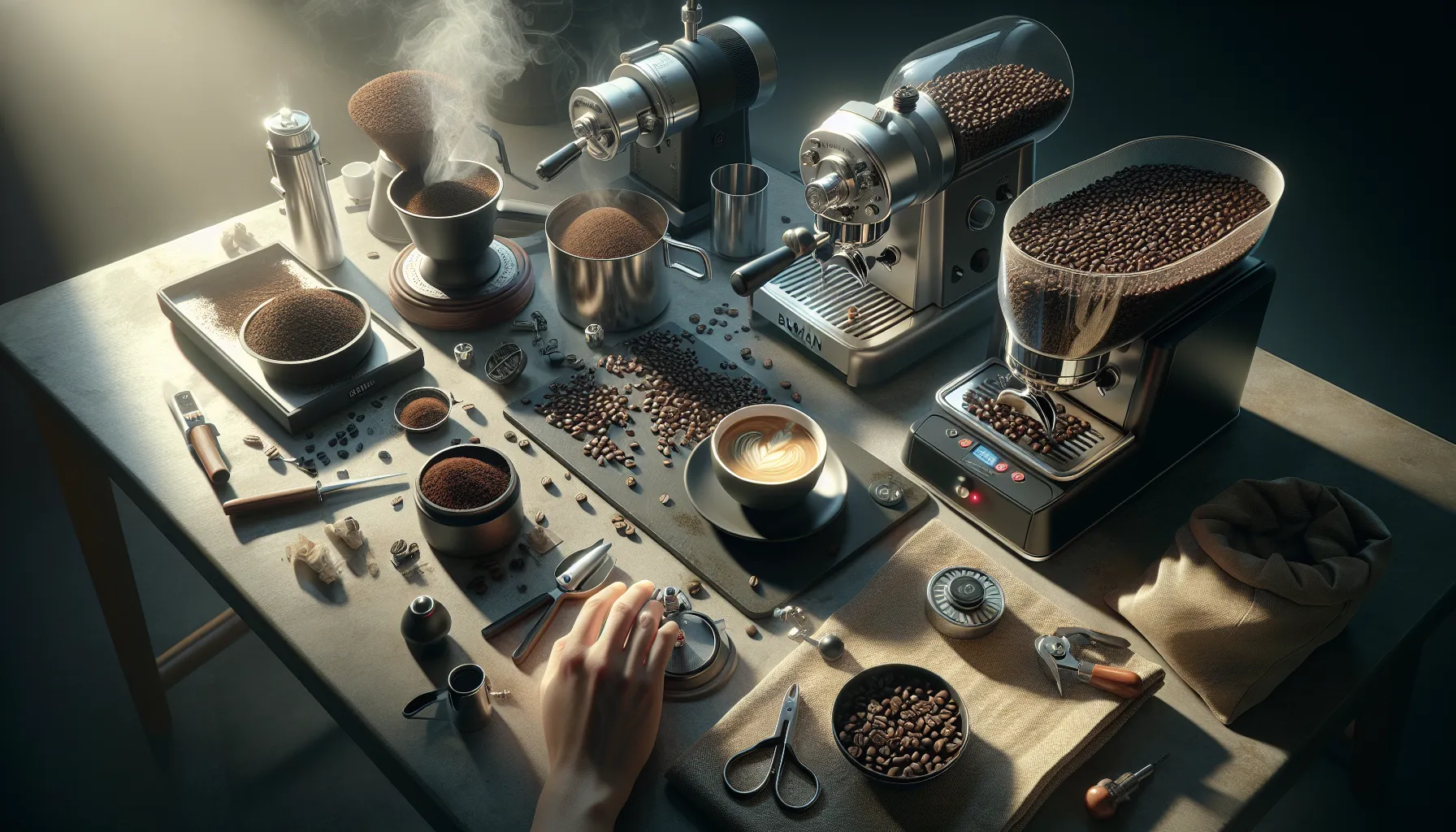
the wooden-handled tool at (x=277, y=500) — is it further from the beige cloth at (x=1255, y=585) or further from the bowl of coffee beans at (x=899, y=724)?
the beige cloth at (x=1255, y=585)

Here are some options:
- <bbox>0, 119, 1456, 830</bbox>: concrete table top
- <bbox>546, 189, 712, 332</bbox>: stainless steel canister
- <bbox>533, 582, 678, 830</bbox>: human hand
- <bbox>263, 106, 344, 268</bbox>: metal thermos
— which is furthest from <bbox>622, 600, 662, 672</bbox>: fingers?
<bbox>263, 106, 344, 268</bbox>: metal thermos

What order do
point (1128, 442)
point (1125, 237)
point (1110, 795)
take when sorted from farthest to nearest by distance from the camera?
point (1128, 442)
point (1125, 237)
point (1110, 795)

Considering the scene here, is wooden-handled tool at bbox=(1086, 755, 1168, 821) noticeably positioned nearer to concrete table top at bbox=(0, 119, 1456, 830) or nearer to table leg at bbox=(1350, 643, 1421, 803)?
concrete table top at bbox=(0, 119, 1456, 830)

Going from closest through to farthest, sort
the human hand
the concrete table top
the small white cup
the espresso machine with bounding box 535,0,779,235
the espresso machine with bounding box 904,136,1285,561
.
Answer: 1. the human hand
2. the concrete table top
3. the espresso machine with bounding box 904,136,1285,561
4. the espresso machine with bounding box 535,0,779,235
5. the small white cup

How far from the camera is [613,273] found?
6.24 ft

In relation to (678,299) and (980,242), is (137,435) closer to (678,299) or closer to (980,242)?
(678,299)

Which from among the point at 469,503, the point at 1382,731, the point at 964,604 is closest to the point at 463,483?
the point at 469,503

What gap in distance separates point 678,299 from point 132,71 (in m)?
1.64

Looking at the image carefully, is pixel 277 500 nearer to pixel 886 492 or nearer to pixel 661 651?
pixel 661 651

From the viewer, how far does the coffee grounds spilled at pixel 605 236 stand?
1.92 meters

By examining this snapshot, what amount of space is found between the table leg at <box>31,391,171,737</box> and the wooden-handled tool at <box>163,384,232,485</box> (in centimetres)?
14

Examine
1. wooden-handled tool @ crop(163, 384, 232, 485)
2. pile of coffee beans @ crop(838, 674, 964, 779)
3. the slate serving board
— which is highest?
wooden-handled tool @ crop(163, 384, 232, 485)

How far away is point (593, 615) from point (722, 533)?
30 centimetres

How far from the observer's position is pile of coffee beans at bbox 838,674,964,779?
4.09ft
